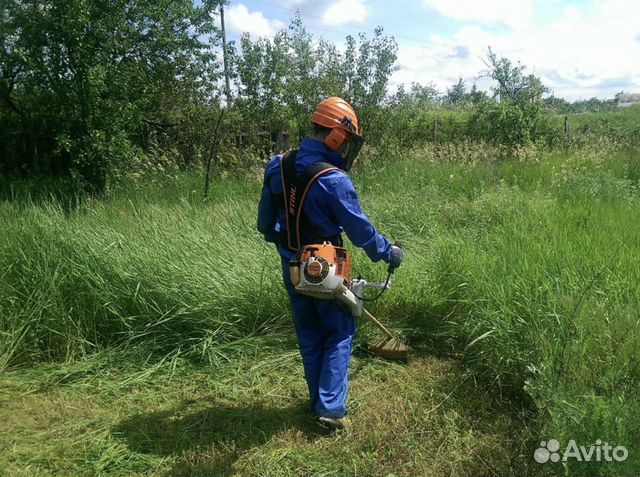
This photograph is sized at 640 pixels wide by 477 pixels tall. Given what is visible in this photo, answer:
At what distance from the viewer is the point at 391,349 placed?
381 cm

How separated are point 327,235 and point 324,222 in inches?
3.3

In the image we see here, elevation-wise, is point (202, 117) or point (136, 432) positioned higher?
point (202, 117)

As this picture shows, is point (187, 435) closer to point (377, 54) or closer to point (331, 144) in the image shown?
point (331, 144)

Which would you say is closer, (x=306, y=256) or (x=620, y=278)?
(x=306, y=256)

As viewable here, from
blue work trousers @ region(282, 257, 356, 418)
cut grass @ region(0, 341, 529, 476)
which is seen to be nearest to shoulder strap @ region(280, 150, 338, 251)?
blue work trousers @ region(282, 257, 356, 418)

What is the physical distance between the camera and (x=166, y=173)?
8.84 meters

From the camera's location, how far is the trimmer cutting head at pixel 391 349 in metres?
3.79

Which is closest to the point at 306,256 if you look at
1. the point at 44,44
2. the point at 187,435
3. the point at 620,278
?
the point at 187,435

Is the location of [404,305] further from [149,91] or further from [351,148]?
[149,91]

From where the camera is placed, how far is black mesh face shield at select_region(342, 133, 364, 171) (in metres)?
3.03

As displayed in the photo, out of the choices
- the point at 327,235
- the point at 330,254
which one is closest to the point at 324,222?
the point at 327,235

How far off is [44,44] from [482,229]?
7.28m

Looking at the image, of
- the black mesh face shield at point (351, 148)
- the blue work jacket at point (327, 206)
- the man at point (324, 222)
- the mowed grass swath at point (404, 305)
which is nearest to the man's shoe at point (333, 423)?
the man at point (324, 222)

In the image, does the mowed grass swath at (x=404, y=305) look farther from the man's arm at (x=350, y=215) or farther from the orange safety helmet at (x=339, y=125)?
the orange safety helmet at (x=339, y=125)
